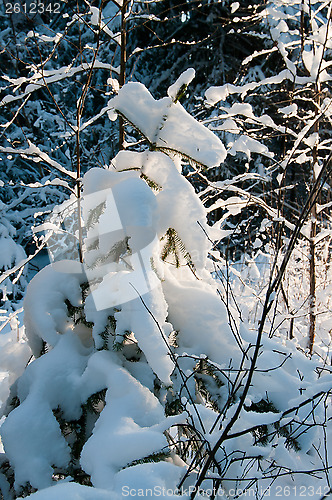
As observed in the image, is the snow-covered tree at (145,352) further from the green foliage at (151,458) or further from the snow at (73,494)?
the snow at (73,494)

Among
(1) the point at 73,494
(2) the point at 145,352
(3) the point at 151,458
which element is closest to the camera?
(1) the point at 73,494

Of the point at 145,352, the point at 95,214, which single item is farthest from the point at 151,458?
the point at 95,214

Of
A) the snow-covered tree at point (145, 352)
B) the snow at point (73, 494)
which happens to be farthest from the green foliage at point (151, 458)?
the snow at point (73, 494)

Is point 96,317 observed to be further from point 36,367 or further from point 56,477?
point 56,477

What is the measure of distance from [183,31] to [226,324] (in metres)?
9.00

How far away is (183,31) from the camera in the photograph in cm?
878

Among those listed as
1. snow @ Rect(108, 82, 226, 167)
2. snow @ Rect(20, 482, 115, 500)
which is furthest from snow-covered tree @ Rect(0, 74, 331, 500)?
snow @ Rect(20, 482, 115, 500)

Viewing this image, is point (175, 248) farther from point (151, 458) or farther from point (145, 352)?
point (151, 458)

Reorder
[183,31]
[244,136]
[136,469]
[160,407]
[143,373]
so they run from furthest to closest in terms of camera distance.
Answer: [183,31] → [244,136] → [143,373] → [160,407] → [136,469]

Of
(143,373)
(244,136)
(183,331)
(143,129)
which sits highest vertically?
(244,136)

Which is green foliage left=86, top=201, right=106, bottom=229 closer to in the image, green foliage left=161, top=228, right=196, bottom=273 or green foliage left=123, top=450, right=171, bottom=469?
green foliage left=161, top=228, right=196, bottom=273

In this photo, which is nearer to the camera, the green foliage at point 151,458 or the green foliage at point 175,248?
the green foliage at point 151,458

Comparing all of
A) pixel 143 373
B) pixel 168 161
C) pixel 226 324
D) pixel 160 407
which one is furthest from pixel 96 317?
pixel 168 161

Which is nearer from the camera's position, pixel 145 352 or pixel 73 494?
pixel 73 494
